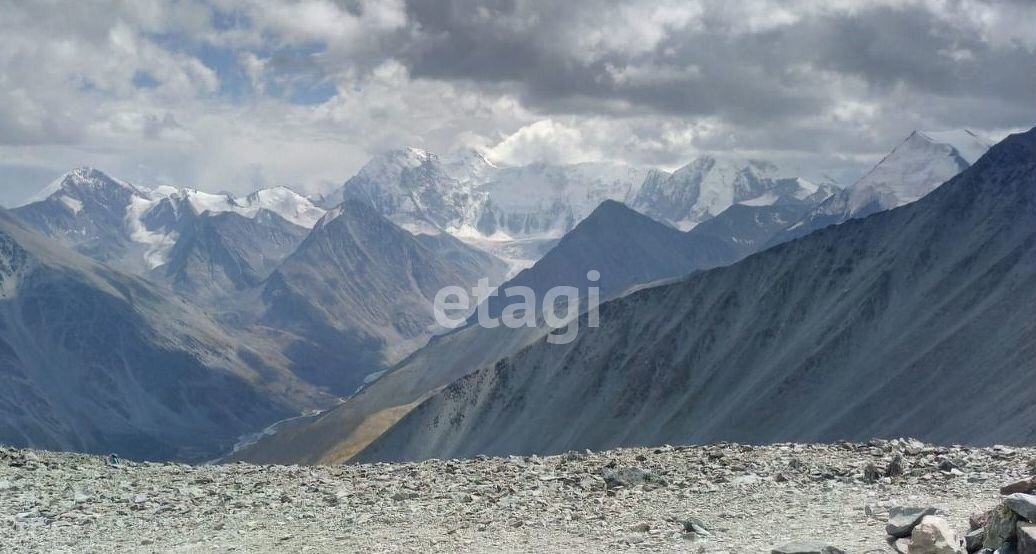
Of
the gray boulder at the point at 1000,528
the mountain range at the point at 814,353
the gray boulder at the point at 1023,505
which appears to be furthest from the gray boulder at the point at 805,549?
the mountain range at the point at 814,353

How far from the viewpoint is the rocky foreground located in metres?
18.5

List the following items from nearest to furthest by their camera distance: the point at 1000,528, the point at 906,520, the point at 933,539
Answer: the point at 1000,528 < the point at 933,539 < the point at 906,520

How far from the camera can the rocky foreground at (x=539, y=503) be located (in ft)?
60.8

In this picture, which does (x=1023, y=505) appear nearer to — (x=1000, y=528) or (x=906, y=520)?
(x=1000, y=528)

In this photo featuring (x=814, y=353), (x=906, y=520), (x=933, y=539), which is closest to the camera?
(x=933, y=539)

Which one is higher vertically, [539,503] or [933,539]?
[933,539]

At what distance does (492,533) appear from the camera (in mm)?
19375

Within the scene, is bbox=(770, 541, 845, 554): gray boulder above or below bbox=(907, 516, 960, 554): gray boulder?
below

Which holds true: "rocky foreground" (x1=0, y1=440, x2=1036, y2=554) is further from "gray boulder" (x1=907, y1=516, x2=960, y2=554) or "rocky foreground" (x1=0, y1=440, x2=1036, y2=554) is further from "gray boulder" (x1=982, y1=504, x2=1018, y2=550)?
"gray boulder" (x1=982, y1=504, x2=1018, y2=550)

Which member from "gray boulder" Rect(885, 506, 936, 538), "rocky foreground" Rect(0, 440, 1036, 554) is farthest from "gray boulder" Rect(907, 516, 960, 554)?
"rocky foreground" Rect(0, 440, 1036, 554)

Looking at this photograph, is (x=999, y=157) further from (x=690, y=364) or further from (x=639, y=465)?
(x=639, y=465)

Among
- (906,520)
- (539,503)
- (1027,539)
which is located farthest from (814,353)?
(1027,539)

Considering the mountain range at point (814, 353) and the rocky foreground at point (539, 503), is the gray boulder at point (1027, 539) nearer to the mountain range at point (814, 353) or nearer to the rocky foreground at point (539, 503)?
the rocky foreground at point (539, 503)

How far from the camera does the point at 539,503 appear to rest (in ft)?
70.0
